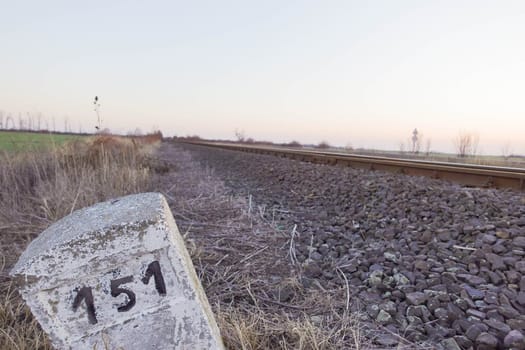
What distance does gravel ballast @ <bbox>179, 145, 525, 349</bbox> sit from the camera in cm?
227

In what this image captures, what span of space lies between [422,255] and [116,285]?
2.69m

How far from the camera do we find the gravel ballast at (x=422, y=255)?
2271mm

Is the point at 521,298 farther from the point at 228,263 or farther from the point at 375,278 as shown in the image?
the point at 228,263

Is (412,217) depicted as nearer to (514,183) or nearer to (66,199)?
(514,183)

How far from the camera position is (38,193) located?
17.3 ft

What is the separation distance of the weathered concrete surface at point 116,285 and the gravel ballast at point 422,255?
155cm

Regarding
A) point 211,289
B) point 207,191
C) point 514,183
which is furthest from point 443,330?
point 207,191

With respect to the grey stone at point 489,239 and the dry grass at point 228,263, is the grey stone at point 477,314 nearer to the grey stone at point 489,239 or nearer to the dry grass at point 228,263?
the dry grass at point 228,263

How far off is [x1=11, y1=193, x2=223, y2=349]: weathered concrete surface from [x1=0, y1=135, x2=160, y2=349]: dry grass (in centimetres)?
88

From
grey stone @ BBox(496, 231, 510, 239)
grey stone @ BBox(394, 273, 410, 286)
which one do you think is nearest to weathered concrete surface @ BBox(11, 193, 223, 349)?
grey stone @ BBox(394, 273, 410, 286)

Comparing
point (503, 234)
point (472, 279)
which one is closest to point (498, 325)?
point (472, 279)

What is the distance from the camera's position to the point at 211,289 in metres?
2.84

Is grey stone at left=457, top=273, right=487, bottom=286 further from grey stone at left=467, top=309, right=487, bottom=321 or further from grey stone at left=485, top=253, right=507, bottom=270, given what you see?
grey stone at left=467, top=309, right=487, bottom=321

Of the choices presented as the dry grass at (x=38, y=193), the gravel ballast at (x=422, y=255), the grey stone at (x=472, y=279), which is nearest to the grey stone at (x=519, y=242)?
the gravel ballast at (x=422, y=255)
